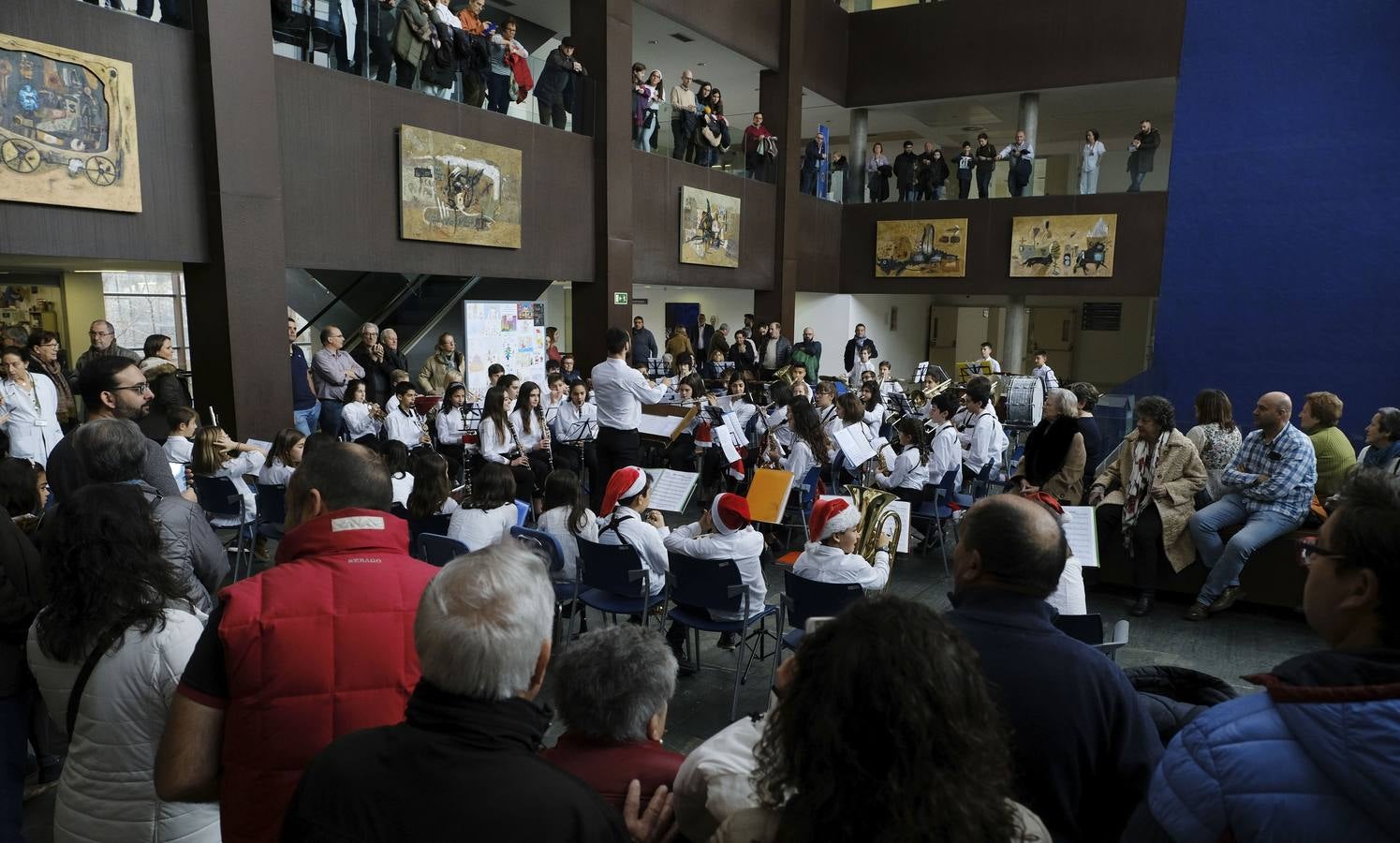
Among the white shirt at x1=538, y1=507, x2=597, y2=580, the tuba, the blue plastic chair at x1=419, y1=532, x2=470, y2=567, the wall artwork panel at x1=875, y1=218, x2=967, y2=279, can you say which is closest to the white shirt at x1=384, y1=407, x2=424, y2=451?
the white shirt at x1=538, y1=507, x2=597, y2=580

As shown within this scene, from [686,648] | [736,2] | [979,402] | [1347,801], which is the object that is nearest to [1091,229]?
[736,2]

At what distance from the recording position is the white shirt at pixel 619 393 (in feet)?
24.5

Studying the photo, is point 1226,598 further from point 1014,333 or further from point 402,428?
point 1014,333

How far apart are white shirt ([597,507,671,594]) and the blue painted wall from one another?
31.0 feet

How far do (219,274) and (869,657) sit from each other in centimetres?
834

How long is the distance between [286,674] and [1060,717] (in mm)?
1582

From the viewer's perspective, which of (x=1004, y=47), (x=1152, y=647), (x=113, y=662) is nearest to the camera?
(x=113, y=662)

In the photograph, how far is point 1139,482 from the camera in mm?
5832

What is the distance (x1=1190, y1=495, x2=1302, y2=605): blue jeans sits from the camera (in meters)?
5.39

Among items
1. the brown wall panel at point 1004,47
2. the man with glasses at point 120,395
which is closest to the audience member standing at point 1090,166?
the brown wall panel at point 1004,47

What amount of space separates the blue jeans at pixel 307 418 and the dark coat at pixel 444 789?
8.11 metres

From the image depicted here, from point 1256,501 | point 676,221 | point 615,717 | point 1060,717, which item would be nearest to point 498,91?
point 676,221

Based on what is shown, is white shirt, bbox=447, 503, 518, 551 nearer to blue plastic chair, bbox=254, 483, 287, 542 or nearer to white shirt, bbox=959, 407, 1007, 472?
blue plastic chair, bbox=254, 483, 287, 542

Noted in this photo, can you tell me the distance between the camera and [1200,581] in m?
5.90
